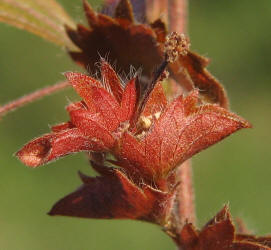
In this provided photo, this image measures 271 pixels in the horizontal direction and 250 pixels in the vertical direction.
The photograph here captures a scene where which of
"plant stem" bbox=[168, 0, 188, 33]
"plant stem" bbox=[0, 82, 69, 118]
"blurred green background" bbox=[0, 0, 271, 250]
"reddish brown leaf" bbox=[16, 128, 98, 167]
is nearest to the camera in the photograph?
"reddish brown leaf" bbox=[16, 128, 98, 167]

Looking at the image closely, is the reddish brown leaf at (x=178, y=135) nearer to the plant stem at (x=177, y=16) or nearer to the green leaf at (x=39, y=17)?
the plant stem at (x=177, y=16)

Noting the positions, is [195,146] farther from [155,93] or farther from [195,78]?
[195,78]

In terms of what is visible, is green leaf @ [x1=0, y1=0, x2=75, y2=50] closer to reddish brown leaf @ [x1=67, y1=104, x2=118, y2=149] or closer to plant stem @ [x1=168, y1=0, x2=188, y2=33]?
plant stem @ [x1=168, y1=0, x2=188, y2=33]

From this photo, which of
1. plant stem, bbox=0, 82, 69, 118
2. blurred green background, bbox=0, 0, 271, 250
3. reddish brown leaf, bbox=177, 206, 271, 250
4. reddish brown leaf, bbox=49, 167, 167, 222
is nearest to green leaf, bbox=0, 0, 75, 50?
plant stem, bbox=0, 82, 69, 118

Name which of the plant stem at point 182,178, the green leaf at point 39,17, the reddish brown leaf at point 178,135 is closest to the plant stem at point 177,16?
the plant stem at point 182,178

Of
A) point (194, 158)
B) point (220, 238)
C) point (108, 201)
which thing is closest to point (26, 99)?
point (108, 201)
